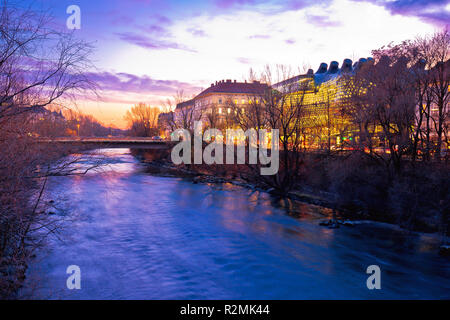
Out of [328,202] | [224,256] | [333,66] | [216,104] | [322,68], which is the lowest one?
[224,256]

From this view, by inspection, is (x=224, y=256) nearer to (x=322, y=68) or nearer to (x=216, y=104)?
(x=216, y=104)

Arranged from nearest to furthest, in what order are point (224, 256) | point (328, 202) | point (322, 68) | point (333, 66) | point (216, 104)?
point (224, 256)
point (328, 202)
point (333, 66)
point (322, 68)
point (216, 104)

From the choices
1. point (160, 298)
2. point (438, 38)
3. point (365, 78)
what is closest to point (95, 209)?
point (160, 298)

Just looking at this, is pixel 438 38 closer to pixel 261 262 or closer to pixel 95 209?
pixel 261 262

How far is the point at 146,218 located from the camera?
1736 cm

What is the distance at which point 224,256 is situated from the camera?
12.4m

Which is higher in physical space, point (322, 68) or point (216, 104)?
point (322, 68)

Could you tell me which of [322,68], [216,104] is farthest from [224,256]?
[322,68]

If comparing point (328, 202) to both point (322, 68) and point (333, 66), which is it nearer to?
point (333, 66)

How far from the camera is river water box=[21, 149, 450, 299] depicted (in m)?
9.69

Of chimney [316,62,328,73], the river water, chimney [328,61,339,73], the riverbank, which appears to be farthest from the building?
chimney [328,61,339,73]

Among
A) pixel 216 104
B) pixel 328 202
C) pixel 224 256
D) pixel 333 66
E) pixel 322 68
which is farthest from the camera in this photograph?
pixel 216 104

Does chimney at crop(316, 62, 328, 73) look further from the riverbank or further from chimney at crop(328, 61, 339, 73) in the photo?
the riverbank

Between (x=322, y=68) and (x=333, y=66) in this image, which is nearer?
(x=333, y=66)
